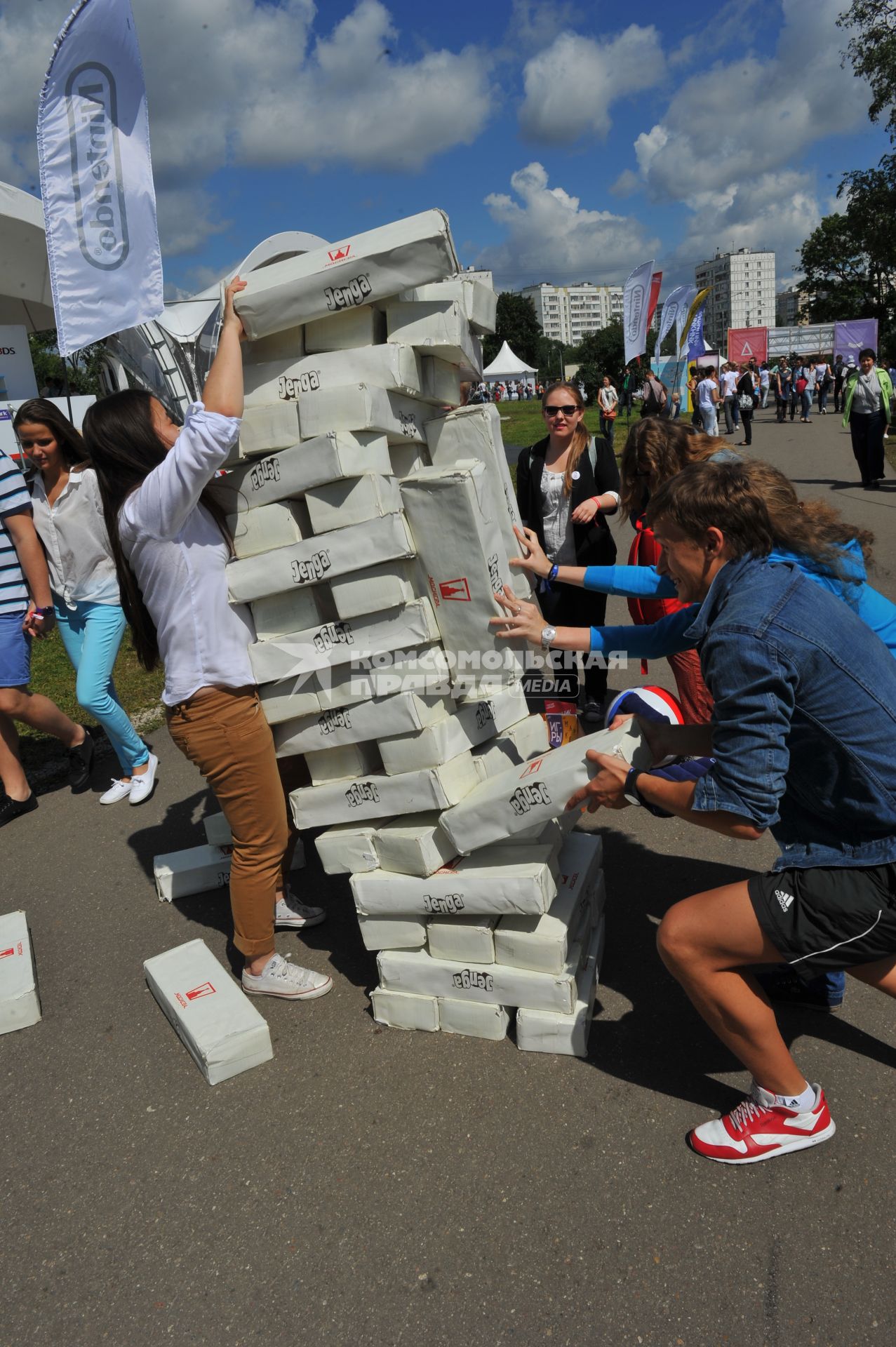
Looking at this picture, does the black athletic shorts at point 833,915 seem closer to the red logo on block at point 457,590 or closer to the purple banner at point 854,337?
the red logo on block at point 457,590

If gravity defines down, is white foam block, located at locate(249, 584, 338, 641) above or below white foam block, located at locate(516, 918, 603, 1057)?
above

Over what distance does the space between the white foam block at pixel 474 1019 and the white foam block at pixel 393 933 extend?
0.23m

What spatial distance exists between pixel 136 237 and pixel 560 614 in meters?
3.02

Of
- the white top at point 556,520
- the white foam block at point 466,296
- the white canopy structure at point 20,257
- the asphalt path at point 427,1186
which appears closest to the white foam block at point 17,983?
the asphalt path at point 427,1186

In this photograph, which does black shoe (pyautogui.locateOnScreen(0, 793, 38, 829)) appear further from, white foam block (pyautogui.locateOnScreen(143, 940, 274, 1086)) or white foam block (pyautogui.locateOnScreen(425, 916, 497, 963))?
white foam block (pyautogui.locateOnScreen(425, 916, 497, 963))

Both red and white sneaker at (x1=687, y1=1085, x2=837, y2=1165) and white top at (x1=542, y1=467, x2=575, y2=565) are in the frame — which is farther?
white top at (x1=542, y1=467, x2=575, y2=565)

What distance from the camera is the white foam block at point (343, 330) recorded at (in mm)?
2854

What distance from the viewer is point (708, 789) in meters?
2.16

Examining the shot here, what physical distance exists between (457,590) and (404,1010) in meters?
1.56

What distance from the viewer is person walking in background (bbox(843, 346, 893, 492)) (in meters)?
12.5

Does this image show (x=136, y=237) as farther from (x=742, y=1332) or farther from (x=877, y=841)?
(x=742, y=1332)

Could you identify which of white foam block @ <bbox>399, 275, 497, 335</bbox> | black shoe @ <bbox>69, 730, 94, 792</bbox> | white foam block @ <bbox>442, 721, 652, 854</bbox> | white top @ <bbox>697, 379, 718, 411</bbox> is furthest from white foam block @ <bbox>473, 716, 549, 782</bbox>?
white top @ <bbox>697, 379, 718, 411</bbox>

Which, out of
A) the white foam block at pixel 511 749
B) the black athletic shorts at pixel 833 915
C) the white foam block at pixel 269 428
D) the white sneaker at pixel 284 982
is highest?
the white foam block at pixel 269 428

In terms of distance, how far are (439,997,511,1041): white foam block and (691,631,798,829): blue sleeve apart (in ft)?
4.17
